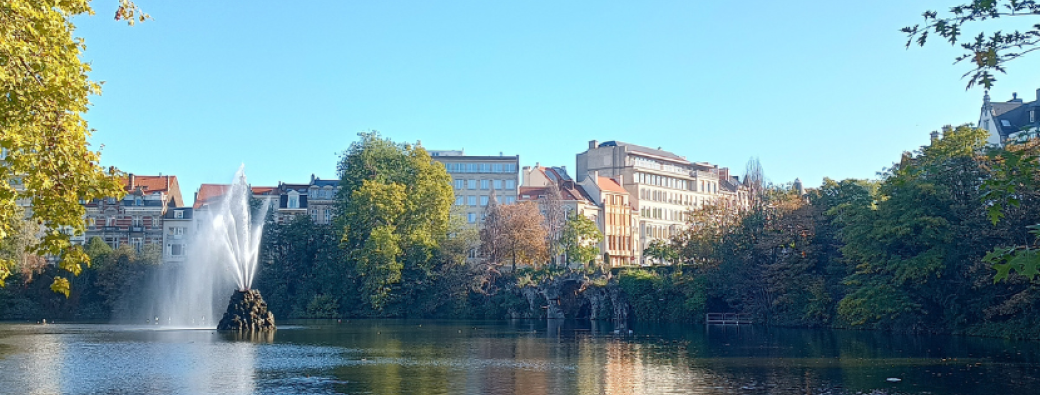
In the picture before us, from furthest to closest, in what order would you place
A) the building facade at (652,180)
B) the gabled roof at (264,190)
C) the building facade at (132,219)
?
the building facade at (652,180) < the gabled roof at (264,190) < the building facade at (132,219)

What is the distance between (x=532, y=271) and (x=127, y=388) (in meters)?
78.8

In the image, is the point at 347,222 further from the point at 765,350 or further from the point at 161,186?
the point at 765,350

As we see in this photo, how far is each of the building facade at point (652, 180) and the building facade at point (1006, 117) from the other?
59.0 meters

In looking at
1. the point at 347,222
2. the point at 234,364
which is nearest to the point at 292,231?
the point at 347,222

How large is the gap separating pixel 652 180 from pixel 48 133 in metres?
153

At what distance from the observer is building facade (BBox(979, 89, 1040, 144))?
97000 mm

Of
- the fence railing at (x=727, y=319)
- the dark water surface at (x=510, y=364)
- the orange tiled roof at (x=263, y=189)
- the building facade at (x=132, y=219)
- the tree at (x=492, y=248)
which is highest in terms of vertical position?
the orange tiled roof at (x=263, y=189)

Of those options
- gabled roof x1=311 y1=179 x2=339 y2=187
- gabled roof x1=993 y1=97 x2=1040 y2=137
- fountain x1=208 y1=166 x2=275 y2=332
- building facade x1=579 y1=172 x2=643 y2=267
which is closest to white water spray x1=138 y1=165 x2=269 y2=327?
fountain x1=208 y1=166 x2=275 y2=332

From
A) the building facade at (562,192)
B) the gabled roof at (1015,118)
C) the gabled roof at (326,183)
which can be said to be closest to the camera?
the gabled roof at (1015,118)

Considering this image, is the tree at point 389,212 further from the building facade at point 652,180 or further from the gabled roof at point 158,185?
the building facade at point 652,180

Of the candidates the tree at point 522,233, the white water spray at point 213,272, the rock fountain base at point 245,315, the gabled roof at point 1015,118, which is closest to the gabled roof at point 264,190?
the white water spray at point 213,272

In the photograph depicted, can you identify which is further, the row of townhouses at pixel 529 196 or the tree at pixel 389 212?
the row of townhouses at pixel 529 196

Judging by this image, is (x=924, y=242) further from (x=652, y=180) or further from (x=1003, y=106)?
(x=652, y=180)

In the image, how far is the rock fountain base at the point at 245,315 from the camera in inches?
2822
